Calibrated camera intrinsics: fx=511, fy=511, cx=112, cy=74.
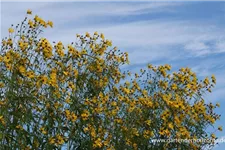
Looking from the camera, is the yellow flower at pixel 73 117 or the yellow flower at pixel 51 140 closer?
the yellow flower at pixel 51 140

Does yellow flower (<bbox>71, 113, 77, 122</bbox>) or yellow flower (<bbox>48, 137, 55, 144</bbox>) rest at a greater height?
yellow flower (<bbox>71, 113, 77, 122</bbox>)

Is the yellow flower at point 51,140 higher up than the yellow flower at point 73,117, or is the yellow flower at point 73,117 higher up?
the yellow flower at point 73,117

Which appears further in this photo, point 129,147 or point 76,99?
point 129,147

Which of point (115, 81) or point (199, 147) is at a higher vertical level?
point (115, 81)

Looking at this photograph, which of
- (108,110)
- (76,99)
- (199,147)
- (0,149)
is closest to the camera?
(0,149)

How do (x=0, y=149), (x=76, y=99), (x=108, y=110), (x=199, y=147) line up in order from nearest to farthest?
(x=0, y=149), (x=76, y=99), (x=108, y=110), (x=199, y=147)

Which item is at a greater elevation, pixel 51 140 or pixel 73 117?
pixel 73 117

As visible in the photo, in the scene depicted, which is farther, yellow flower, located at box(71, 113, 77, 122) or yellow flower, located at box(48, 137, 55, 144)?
yellow flower, located at box(71, 113, 77, 122)

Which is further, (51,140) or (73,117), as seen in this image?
(73,117)

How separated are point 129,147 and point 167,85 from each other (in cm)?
122

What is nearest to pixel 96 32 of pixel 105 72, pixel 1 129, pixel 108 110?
pixel 105 72

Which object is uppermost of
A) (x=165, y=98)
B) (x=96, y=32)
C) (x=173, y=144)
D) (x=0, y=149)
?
(x=96, y=32)

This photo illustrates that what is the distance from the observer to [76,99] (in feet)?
22.3

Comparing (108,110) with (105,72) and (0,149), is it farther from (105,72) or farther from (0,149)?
(0,149)
